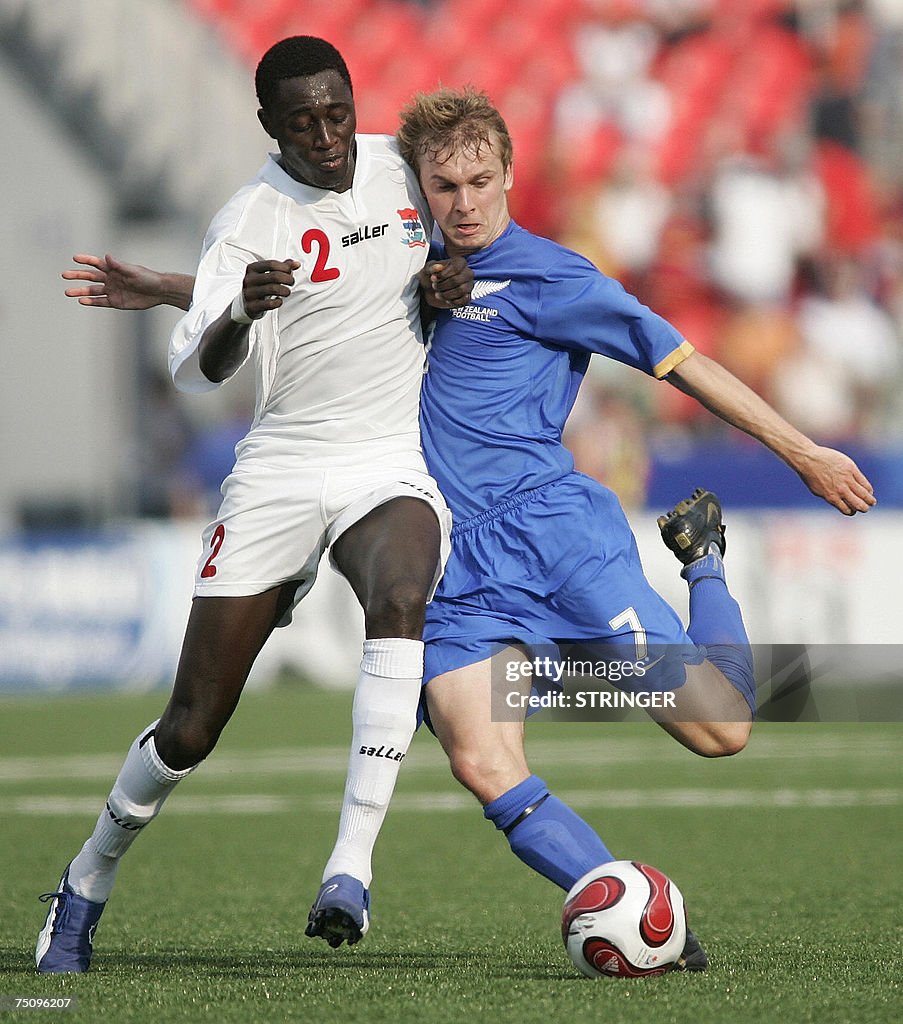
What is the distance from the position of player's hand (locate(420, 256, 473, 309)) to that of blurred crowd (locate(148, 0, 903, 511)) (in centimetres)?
877

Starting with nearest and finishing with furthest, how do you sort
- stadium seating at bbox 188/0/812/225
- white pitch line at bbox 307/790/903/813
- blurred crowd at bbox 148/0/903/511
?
white pitch line at bbox 307/790/903/813, blurred crowd at bbox 148/0/903/511, stadium seating at bbox 188/0/812/225

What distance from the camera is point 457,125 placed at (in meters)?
4.25

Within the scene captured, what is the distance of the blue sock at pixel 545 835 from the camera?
414 cm

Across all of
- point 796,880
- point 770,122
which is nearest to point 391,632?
point 796,880

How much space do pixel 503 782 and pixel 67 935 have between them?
1.19m

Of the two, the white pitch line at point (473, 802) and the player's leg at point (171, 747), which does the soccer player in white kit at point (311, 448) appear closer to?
the player's leg at point (171, 747)

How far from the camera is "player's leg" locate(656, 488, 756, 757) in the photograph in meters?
4.33

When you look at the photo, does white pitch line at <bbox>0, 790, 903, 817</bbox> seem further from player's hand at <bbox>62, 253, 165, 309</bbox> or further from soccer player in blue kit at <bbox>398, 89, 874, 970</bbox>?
player's hand at <bbox>62, 253, 165, 309</bbox>

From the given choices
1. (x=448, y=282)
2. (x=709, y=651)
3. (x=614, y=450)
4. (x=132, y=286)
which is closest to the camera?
(x=448, y=282)

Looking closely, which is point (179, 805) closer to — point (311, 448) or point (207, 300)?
point (311, 448)

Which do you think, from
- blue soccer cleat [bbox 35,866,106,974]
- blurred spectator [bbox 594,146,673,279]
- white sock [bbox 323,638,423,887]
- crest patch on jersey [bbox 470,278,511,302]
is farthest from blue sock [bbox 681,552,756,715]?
blurred spectator [bbox 594,146,673,279]

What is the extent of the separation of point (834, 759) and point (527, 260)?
591cm

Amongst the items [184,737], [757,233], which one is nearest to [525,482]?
[184,737]

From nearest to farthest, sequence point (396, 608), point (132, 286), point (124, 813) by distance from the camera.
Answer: point (396, 608), point (124, 813), point (132, 286)
